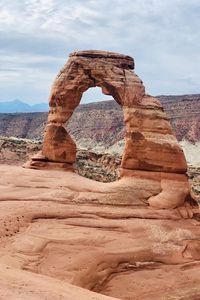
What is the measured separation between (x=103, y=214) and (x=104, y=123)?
9958cm

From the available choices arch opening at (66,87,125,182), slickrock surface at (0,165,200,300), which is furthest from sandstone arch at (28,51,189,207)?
arch opening at (66,87,125,182)

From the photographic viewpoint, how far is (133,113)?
23.8 metres

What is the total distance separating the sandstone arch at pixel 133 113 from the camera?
77.0 feet

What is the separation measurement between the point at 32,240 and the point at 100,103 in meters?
118

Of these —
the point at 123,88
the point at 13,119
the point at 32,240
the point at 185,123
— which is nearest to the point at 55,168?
the point at 123,88

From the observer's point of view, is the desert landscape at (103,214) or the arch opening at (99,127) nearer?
the desert landscape at (103,214)

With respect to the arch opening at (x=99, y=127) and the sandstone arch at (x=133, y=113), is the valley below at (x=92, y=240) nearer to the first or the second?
the sandstone arch at (x=133, y=113)

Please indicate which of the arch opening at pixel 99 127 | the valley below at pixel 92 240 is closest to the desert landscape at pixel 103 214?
the valley below at pixel 92 240

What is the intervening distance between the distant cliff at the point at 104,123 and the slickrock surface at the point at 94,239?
8493 centimetres

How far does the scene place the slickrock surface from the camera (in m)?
17.7

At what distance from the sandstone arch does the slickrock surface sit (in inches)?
27.2

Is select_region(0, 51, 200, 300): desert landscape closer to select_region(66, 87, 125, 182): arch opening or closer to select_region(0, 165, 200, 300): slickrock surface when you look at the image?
select_region(0, 165, 200, 300): slickrock surface

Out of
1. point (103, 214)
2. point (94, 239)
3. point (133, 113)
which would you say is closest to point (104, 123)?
point (133, 113)

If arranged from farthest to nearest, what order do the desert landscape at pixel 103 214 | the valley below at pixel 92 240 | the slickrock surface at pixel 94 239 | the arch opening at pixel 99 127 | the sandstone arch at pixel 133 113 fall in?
the arch opening at pixel 99 127 < the sandstone arch at pixel 133 113 < the desert landscape at pixel 103 214 < the slickrock surface at pixel 94 239 < the valley below at pixel 92 240
